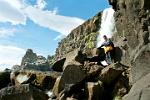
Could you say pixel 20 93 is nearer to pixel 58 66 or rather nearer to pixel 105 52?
pixel 58 66

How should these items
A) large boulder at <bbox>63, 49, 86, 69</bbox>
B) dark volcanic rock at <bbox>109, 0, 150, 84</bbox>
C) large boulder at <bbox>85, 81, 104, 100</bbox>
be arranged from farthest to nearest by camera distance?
large boulder at <bbox>63, 49, 86, 69</bbox>
large boulder at <bbox>85, 81, 104, 100</bbox>
dark volcanic rock at <bbox>109, 0, 150, 84</bbox>

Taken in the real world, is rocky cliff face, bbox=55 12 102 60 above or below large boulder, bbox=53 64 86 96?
above

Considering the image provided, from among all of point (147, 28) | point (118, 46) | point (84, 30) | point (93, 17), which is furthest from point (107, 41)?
point (84, 30)

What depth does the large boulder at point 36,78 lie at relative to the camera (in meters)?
32.4

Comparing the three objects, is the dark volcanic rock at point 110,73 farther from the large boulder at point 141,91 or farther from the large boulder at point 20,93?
the large boulder at point 141,91

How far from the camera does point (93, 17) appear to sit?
121750mm

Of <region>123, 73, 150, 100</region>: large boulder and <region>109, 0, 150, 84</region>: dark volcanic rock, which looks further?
<region>109, 0, 150, 84</region>: dark volcanic rock

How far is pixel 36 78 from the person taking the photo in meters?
33.4

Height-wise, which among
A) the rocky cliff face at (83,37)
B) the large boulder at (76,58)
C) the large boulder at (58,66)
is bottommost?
the large boulder at (58,66)

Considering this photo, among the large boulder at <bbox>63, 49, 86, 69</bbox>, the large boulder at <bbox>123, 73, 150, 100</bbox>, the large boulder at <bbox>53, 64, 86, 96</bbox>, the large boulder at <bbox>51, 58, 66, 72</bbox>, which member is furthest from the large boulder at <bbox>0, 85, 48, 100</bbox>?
the large boulder at <bbox>123, 73, 150, 100</bbox>

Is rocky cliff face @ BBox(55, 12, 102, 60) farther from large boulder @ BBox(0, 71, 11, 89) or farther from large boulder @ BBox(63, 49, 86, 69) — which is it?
large boulder @ BBox(63, 49, 86, 69)

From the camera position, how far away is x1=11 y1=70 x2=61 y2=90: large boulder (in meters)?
32.4

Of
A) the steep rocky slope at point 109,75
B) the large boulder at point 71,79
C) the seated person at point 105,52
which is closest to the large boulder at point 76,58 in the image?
the steep rocky slope at point 109,75

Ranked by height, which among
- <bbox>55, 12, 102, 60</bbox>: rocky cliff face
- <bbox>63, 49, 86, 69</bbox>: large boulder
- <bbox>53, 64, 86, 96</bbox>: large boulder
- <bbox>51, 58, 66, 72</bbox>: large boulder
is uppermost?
<bbox>55, 12, 102, 60</bbox>: rocky cliff face
